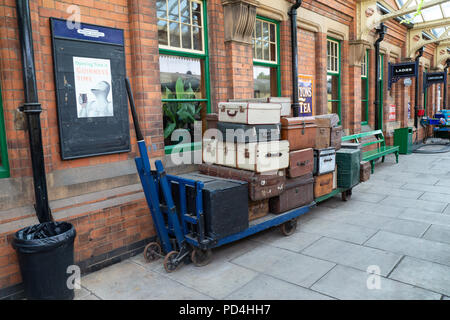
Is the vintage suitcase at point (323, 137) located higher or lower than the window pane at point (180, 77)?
lower

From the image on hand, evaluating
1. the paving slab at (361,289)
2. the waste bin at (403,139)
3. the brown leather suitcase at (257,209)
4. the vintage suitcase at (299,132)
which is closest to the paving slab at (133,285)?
the paving slab at (361,289)

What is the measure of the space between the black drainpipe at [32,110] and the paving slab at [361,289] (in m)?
3.08

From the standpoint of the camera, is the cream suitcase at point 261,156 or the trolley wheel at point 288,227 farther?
the trolley wheel at point 288,227

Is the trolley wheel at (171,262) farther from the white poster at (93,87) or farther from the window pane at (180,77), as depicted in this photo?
the window pane at (180,77)

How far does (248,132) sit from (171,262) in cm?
191

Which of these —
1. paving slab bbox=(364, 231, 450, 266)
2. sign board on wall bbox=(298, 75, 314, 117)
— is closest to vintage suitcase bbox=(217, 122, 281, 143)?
paving slab bbox=(364, 231, 450, 266)

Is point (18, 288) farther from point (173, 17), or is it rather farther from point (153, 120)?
point (173, 17)

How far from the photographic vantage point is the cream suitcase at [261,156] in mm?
4570

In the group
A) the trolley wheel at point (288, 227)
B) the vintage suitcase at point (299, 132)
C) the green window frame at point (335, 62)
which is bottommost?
the trolley wheel at point (288, 227)

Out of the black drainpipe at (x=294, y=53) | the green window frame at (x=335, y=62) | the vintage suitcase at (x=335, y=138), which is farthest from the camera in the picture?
the green window frame at (x=335, y=62)

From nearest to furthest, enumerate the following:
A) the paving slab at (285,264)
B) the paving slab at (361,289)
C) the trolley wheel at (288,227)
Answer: the paving slab at (361,289), the paving slab at (285,264), the trolley wheel at (288,227)

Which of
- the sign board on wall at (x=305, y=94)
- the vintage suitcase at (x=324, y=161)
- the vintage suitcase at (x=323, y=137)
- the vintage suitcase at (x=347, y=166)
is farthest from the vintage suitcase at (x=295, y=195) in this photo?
the sign board on wall at (x=305, y=94)

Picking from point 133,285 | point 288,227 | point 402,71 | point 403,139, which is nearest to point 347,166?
point 288,227

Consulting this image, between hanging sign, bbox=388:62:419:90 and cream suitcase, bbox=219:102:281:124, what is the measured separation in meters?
11.0
